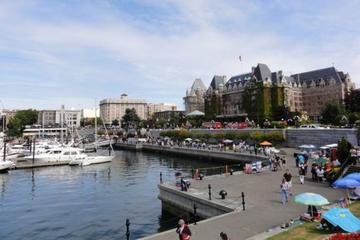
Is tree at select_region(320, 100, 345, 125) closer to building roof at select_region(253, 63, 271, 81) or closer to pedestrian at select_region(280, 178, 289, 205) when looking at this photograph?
building roof at select_region(253, 63, 271, 81)

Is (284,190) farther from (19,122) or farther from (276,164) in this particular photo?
(19,122)

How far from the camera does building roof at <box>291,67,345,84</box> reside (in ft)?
461

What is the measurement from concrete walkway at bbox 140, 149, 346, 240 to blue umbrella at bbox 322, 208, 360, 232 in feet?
10.3

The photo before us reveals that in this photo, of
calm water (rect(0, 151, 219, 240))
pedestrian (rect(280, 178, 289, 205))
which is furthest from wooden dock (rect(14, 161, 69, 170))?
pedestrian (rect(280, 178, 289, 205))

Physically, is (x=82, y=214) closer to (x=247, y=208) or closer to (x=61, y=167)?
(x=247, y=208)

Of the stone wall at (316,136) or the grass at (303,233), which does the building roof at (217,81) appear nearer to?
the stone wall at (316,136)

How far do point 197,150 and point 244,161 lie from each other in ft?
59.8

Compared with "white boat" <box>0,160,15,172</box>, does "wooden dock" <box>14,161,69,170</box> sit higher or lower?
lower

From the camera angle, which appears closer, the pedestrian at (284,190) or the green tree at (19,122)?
the pedestrian at (284,190)

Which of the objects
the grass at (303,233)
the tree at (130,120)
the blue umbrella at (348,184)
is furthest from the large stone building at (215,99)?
the grass at (303,233)

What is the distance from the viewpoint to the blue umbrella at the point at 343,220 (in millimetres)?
13562

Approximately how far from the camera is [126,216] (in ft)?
88.2

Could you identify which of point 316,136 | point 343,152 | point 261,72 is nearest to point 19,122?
point 261,72

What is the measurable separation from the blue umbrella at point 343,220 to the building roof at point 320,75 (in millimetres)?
140693
